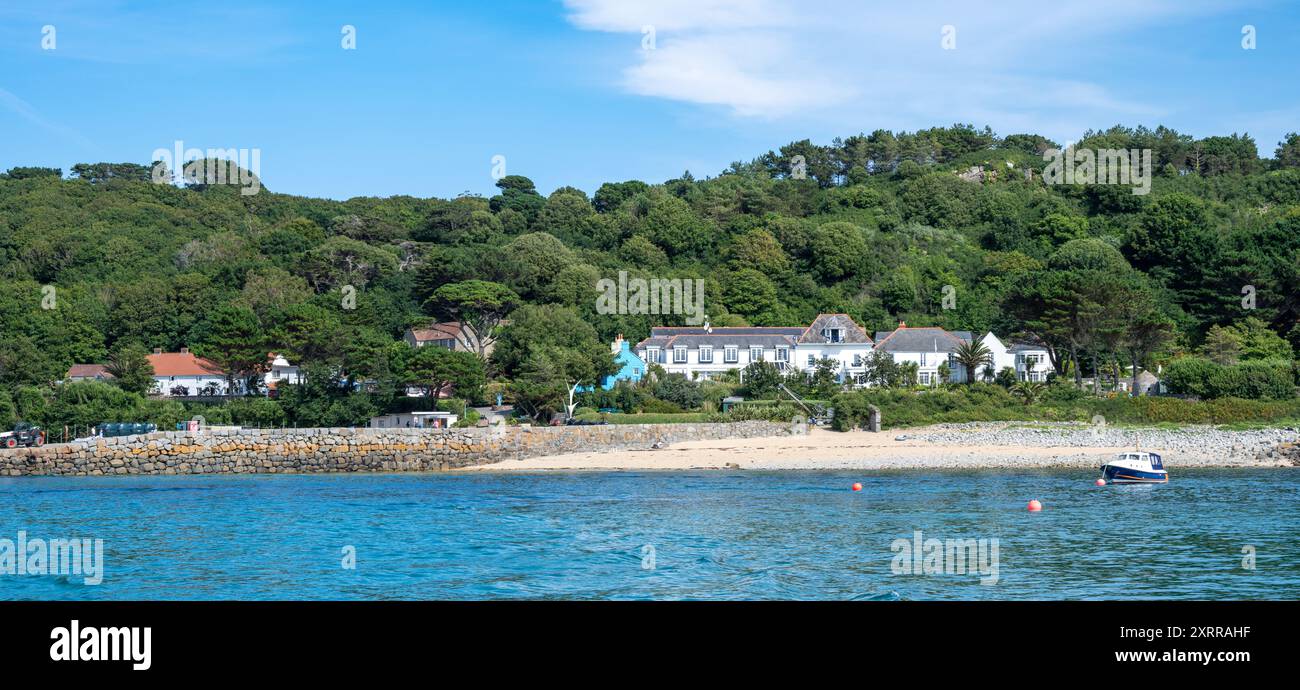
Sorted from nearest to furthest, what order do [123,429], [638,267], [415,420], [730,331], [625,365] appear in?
[123,429], [415,420], [625,365], [730,331], [638,267]

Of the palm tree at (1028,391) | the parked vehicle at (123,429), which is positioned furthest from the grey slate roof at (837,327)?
the parked vehicle at (123,429)

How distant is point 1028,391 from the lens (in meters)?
52.2

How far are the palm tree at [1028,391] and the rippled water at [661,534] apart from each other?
1339 centimetres

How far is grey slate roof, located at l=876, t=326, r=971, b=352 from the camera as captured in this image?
6219 cm

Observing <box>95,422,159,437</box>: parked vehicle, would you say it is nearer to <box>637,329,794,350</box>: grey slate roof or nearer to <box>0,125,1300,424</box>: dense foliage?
<box>0,125,1300,424</box>: dense foliage

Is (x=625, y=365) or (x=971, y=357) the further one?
(x=625, y=365)

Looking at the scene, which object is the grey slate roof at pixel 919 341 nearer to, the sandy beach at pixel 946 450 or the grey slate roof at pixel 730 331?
the grey slate roof at pixel 730 331

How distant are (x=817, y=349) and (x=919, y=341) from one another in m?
5.78

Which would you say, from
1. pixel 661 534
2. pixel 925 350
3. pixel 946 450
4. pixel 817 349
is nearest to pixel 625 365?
pixel 817 349

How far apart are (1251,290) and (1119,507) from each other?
128 feet

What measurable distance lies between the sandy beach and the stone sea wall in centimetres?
124

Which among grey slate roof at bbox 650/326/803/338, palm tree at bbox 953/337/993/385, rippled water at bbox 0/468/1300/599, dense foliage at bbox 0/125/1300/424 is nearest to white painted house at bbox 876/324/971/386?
palm tree at bbox 953/337/993/385

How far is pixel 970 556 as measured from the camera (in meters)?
21.7

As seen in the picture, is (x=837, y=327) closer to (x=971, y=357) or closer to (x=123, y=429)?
(x=971, y=357)
